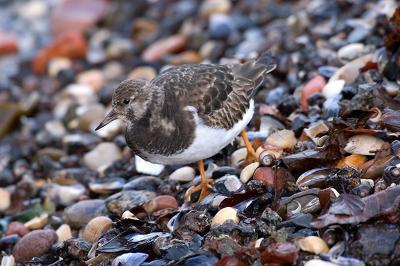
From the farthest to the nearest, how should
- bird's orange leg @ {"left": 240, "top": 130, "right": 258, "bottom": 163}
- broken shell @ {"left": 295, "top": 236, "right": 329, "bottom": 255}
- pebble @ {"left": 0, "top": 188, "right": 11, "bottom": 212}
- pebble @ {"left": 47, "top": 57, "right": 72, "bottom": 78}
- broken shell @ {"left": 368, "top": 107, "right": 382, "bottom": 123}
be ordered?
pebble @ {"left": 47, "top": 57, "right": 72, "bottom": 78}, pebble @ {"left": 0, "top": 188, "right": 11, "bottom": 212}, bird's orange leg @ {"left": 240, "top": 130, "right": 258, "bottom": 163}, broken shell @ {"left": 368, "top": 107, "right": 382, "bottom": 123}, broken shell @ {"left": 295, "top": 236, "right": 329, "bottom": 255}

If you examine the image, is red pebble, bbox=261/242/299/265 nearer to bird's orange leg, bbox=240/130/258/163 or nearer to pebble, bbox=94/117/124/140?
bird's orange leg, bbox=240/130/258/163

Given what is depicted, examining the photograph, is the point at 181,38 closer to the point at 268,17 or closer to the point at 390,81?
the point at 268,17

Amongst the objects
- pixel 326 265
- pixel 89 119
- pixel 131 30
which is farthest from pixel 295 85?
pixel 131 30

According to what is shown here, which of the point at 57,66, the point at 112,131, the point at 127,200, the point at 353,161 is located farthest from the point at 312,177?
the point at 57,66

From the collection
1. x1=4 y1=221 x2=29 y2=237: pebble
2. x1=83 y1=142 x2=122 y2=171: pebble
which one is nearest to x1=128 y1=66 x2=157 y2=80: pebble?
x1=83 y1=142 x2=122 y2=171: pebble

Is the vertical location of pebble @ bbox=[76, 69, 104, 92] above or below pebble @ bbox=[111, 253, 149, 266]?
below

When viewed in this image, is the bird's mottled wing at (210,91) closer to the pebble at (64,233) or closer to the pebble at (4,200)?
the pebble at (64,233)
